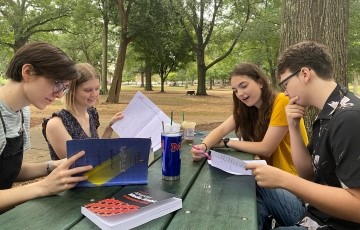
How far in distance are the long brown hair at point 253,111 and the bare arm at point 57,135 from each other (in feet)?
4.56

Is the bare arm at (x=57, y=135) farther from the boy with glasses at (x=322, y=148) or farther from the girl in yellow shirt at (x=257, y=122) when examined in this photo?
the boy with glasses at (x=322, y=148)

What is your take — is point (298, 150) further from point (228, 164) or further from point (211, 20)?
point (211, 20)

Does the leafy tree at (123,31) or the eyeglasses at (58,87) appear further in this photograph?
the leafy tree at (123,31)

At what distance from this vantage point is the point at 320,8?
3693mm

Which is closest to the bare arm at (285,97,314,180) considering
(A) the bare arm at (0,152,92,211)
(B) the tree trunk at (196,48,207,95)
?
(A) the bare arm at (0,152,92,211)

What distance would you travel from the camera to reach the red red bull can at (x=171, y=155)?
168cm

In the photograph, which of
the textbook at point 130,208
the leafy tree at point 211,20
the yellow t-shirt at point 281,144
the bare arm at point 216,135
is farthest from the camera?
the leafy tree at point 211,20

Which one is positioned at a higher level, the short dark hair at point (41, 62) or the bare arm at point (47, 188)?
the short dark hair at point (41, 62)

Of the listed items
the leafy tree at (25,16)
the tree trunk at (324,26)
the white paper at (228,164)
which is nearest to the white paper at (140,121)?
the white paper at (228,164)

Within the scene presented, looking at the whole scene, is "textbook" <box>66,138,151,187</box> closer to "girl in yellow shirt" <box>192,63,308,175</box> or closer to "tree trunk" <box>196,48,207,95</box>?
"girl in yellow shirt" <box>192,63,308,175</box>

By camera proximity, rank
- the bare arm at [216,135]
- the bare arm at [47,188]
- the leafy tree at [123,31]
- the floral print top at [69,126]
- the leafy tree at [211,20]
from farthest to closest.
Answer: the leafy tree at [211,20] → the leafy tree at [123,31] → the bare arm at [216,135] → the floral print top at [69,126] → the bare arm at [47,188]

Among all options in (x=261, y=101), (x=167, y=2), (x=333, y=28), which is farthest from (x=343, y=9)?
(x=167, y=2)

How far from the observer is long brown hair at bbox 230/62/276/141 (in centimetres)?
277

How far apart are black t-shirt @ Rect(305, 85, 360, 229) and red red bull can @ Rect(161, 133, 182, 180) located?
2.22 feet
